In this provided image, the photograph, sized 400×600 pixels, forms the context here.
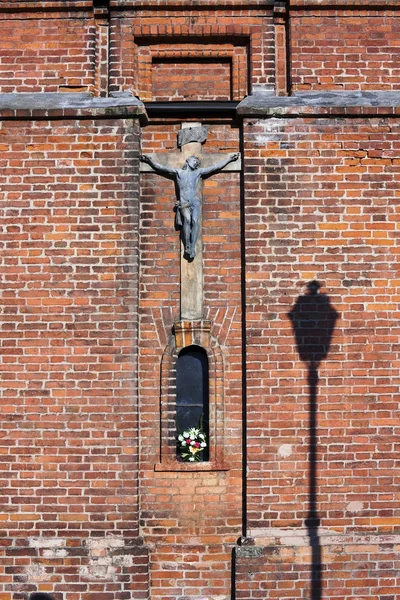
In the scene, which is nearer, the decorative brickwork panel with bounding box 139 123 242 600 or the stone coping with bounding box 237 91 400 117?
the decorative brickwork panel with bounding box 139 123 242 600

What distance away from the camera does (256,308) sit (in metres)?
A: 7.79

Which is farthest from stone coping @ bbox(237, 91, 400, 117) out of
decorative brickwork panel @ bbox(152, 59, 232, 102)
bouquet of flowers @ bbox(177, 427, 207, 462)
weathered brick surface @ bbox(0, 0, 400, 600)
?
bouquet of flowers @ bbox(177, 427, 207, 462)

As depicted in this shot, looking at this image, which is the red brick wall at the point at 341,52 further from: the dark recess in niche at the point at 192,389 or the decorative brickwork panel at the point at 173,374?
the dark recess in niche at the point at 192,389

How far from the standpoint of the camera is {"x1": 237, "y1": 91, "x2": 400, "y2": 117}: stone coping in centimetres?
795

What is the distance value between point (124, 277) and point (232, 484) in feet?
6.94

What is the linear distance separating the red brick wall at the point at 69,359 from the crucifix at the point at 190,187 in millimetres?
369

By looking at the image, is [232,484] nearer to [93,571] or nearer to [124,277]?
[93,571]

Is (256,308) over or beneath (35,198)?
beneath

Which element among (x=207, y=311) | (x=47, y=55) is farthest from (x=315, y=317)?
(x=47, y=55)

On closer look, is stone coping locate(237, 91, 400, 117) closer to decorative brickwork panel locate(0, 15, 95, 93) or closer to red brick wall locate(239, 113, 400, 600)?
red brick wall locate(239, 113, 400, 600)

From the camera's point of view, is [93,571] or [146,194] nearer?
[93,571]

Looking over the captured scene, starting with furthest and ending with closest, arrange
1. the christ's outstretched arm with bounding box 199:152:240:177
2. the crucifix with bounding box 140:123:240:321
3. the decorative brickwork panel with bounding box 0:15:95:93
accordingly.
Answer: the decorative brickwork panel with bounding box 0:15:95:93, the christ's outstretched arm with bounding box 199:152:240:177, the crucifix with bounding box 140:123:240:321

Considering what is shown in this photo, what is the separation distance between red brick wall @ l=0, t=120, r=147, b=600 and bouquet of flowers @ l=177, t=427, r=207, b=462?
0.49 meters

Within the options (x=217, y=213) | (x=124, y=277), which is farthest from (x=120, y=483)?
(x=217, y=213)
